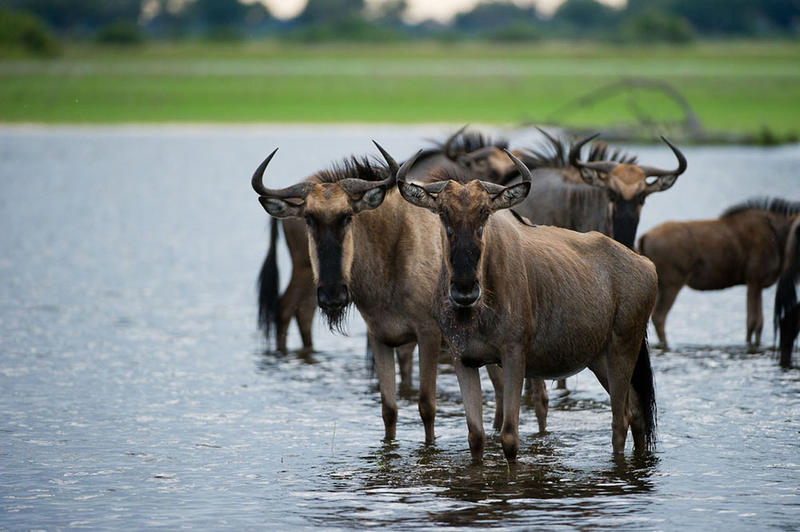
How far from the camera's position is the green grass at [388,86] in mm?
56875

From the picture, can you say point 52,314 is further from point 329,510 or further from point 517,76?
point 517,76

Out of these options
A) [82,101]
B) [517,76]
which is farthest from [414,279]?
[517,76]

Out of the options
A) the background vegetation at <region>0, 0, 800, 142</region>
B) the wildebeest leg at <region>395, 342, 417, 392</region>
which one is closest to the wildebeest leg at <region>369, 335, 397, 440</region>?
the wildebeest leg at <region>395, 342, 417, 392</region>

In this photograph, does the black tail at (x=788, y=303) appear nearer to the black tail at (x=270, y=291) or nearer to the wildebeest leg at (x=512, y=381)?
the wildebeest leg at (x=512, y=381)

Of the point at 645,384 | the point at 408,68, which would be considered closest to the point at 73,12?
the point at 408,68

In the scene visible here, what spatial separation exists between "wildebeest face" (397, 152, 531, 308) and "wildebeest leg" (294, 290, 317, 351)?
462 centimetres

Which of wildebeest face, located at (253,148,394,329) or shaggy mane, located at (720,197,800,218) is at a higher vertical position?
shaggy mane, located at (720,197,800,218)

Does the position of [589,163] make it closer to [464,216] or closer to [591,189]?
[591,189]

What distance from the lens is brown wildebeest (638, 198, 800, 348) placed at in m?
12.2

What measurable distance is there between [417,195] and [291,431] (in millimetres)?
2513

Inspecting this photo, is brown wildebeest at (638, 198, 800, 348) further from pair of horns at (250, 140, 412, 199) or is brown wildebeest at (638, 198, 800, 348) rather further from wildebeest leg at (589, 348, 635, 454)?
pair of horns at (250, 140, 412, 199)

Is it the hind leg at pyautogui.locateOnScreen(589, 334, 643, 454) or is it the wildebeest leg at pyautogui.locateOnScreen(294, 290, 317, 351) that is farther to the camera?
the wildebeest leg at pyautogui.locateOnScreen(294, 290, 317, 351)

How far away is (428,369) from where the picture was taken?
8461 mm

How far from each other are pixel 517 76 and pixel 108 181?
5067cm
